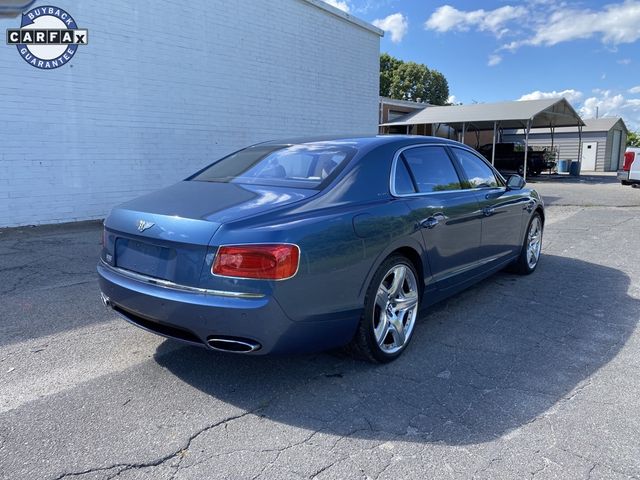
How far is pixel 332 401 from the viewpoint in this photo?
3076mm

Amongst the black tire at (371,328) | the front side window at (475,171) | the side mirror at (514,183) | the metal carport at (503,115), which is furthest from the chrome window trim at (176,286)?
the metal carport at (503,115)

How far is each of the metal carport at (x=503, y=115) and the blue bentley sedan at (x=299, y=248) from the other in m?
19.8

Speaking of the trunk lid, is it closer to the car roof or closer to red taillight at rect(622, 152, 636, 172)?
the car roof

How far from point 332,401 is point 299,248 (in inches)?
39.4

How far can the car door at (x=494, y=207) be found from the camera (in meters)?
4.84

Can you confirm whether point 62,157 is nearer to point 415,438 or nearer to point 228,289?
point 228,289

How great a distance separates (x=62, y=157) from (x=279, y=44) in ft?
22.0

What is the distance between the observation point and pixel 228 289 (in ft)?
9.15

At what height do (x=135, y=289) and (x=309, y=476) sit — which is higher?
(x=135, y=289)

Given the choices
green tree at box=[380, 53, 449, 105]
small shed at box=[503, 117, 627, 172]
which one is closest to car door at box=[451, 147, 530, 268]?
small shed at box=[503, 117, 627, 172]

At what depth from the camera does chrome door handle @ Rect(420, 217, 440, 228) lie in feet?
12.5

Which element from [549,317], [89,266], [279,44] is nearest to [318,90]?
[279,44]

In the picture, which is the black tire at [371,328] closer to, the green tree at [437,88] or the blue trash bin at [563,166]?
the blue trash bin at [563,166]

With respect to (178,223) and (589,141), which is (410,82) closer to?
(589,141)
